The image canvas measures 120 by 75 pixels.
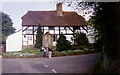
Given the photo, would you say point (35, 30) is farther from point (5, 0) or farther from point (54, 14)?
point (5, 0)

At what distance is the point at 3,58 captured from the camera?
2316 millimetres

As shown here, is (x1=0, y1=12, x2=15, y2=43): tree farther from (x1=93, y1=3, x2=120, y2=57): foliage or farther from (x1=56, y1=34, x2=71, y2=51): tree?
(x1=93, y1=3, x2=120, y2=57): foliage

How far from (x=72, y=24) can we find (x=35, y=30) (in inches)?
15.7

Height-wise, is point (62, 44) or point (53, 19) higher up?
point (53, 19)

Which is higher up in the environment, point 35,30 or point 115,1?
point 115,1

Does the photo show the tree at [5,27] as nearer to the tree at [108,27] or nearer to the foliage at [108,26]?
the tree at [108,27]

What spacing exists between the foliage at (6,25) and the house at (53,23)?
13cm

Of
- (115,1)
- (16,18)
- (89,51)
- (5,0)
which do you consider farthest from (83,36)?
(5,0)

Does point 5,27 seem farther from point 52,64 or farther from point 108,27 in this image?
point 108,27

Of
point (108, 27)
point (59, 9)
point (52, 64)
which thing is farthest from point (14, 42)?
point (108, 27)

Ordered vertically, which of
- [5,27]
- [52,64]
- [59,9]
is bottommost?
[52,64]

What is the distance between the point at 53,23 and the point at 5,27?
504mm

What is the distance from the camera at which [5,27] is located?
2.29 meters

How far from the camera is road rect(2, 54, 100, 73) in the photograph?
2318 millimetres
